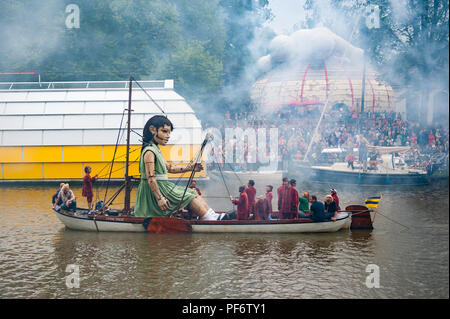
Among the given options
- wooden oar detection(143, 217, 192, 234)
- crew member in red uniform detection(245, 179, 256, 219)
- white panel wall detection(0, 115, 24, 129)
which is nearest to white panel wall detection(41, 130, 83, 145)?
white panel wall detection(0, 115, 24, 129)

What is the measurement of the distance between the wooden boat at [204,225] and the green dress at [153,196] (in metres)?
0.28

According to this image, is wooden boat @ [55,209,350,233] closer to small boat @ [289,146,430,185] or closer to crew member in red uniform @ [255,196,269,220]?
crew member in red uniform @ [255,196,269,220]

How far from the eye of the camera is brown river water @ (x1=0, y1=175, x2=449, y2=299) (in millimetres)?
8242

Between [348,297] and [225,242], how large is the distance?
169 inches

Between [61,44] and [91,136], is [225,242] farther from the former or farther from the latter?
[61,44]

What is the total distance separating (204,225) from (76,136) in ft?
42.9

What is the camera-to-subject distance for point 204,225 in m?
12.3

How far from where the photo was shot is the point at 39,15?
3136 cm

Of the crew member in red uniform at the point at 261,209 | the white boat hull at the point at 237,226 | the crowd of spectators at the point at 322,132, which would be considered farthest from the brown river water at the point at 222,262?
the crowd of spectators at the point at 322,132

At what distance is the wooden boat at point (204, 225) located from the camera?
1217 centimetres

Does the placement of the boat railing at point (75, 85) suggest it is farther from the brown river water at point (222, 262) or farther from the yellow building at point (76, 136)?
the brown river water at point (222, 262)

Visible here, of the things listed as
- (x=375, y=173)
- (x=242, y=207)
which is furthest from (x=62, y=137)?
(x=375, y=173)

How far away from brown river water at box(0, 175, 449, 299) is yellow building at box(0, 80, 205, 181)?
8287mm
